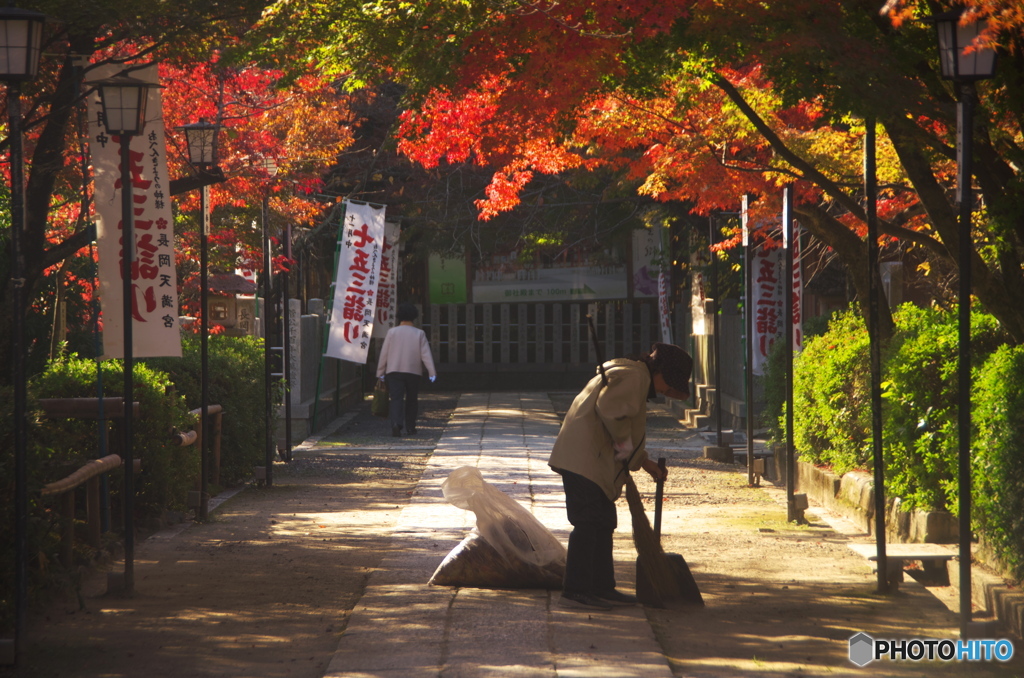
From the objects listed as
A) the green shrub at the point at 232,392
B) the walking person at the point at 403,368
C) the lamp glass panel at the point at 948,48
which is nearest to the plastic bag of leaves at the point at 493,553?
the lamp glass panel at the point at 948,48

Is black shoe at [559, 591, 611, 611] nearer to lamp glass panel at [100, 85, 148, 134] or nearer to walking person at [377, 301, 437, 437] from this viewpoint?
lamp glass panel at [100, 85, 148, 134]

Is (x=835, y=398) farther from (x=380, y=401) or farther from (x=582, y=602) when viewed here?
(x=380, y=401)

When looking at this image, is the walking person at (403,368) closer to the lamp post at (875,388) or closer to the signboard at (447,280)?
the signboard at (447,280)

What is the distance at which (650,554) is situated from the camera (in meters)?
5.67

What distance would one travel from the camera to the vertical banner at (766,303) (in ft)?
43.1

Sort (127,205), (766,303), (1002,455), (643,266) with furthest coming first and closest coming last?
(643,266) < (766,303) < (127,205) < (1002,455)

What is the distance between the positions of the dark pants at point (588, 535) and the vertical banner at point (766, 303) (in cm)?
751

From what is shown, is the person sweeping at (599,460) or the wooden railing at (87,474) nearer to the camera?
the person sweeping at (599,460)

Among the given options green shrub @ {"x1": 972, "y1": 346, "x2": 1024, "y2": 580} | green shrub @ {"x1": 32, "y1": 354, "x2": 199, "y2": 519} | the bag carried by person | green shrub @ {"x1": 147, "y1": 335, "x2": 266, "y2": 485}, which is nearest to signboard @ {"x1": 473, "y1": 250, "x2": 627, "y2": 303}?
the bag carried by person

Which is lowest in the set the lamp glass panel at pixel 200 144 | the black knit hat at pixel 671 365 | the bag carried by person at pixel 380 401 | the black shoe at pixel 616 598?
the black shoe at pixel 616 598

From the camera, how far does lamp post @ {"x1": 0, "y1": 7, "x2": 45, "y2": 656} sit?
188 inches

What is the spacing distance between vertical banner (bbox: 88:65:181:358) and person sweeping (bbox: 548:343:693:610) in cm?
309

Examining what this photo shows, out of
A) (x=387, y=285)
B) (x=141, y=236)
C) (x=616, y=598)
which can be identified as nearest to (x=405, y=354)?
(x=387, y=285)

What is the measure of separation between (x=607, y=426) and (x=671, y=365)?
0.47m
